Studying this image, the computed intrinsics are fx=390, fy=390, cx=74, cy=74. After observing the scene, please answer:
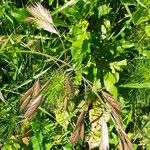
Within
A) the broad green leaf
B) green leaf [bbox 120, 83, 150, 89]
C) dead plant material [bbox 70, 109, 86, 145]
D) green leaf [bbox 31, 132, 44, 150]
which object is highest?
the broad green leaf

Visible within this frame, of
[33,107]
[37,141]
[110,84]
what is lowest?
[37,141]

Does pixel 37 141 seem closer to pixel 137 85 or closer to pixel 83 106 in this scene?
pixel 83 106

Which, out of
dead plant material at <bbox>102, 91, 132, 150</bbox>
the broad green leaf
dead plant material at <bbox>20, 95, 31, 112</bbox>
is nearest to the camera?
dead plant material at <bbox>102, 91, 132, 150</bbox>

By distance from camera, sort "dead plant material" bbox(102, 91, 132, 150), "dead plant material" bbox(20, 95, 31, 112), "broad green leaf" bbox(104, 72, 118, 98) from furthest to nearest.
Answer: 1. "broad green leaf" bbox(104, 72, 118, 98)
2. "dead plant material" bbox(20, 95, 31, 112)
3. "dead plant material" bbox(102, 91, 132, 150)

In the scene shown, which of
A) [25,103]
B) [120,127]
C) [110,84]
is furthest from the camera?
[110,84]

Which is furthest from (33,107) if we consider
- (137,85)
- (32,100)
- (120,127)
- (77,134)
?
(137,85)

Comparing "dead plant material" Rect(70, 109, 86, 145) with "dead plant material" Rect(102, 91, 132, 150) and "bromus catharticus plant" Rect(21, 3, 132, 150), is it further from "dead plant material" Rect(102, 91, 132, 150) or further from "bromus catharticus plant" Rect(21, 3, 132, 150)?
"dead plant material" Rect(102, 91, 132, 150)

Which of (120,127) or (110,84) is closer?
(120,127)

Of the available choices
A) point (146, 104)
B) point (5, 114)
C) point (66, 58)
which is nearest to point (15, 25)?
point (66, 58)

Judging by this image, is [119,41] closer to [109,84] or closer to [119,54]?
[119,54]

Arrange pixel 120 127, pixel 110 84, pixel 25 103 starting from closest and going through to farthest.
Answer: pixel 120 127 < pixel 25 103 < pixel 110 84

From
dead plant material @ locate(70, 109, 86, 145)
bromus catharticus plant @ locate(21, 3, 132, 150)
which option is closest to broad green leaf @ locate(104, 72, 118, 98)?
bromus catharticus plant @ locate(21, 3, 132, 150)
